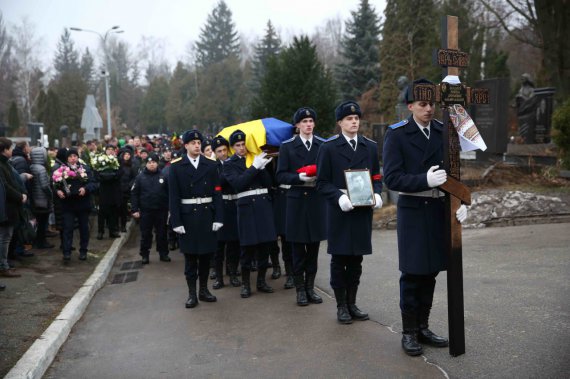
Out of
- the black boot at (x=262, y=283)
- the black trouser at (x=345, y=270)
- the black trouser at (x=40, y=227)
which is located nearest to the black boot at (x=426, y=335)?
the black trouser at (x=345, y=270)

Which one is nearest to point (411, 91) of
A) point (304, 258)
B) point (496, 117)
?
point (304, 258)

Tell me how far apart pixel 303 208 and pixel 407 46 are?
27526 millimetres

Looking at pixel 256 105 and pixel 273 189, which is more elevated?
pixel 256 105

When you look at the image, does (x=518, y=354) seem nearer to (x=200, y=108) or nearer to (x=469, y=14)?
(x=469, y=14)

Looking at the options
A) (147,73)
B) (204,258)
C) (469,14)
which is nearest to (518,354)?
(204,258)

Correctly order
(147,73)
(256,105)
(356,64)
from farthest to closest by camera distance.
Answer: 1. (147,73)
2. (356,64)
3. (256,105)

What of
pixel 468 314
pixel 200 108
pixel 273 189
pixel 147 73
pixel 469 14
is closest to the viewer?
pixel 468 314

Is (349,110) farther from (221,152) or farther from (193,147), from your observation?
(221,152)

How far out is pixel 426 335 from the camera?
519 centimetres

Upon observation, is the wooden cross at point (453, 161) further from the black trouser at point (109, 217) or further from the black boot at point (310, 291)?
A: the black trouser at point (109, 217)

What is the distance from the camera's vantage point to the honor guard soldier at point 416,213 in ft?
16.3

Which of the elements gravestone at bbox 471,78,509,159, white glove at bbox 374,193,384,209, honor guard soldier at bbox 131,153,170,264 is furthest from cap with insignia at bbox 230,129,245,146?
gravestone at bbox 471,78,509,159

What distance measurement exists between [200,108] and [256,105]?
4143 centimetres

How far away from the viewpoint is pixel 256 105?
55.9 feet
